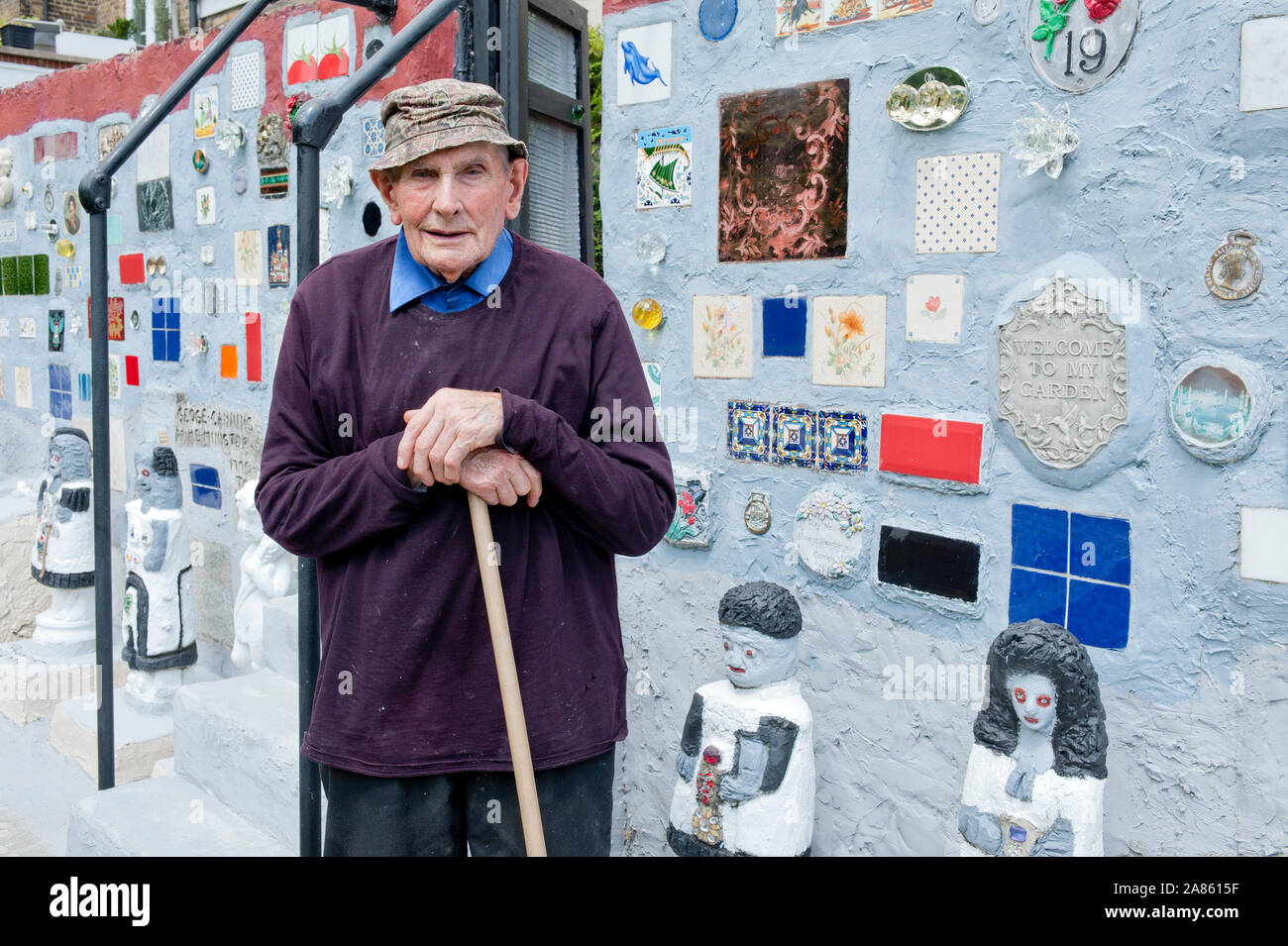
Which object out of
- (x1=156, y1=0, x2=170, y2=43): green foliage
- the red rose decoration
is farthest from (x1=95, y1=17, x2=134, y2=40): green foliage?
the red rose decoration

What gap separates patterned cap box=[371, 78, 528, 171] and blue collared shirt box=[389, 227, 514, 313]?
126 millimetres

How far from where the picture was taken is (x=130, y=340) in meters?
5.49

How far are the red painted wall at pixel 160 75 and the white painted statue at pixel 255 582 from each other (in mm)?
1799

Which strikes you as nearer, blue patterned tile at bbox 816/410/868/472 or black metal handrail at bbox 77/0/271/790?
black metal handrail at bbox 77/0/271/790

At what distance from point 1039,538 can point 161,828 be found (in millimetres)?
2545

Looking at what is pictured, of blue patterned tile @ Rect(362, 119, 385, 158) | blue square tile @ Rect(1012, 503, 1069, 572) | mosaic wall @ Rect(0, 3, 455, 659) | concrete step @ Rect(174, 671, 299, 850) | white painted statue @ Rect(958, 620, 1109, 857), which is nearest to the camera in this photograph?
white painted statue @ Rect(958, 620, 1109, 857)

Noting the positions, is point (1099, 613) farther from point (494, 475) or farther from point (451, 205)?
point (451, 205)

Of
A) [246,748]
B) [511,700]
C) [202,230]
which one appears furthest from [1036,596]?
[202,230]

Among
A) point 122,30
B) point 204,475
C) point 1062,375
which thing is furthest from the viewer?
point 122,30

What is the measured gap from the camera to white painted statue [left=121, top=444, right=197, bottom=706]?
440cm

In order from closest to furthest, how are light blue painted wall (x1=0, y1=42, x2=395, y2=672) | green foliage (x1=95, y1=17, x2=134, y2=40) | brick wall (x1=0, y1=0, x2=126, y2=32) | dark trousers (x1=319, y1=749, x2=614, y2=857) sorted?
dark trousers (x1=319, y1=749, x2=614, y2=857) < light blue painted wall (x1=0, y1=42, x2=395, y2=672) < green foliage (x1=95, y1=17, x2=134, y2=40) < brick wall (x1=0, y1=0, x2=126, y2=32)

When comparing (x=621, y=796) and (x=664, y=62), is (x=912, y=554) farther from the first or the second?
(x=664, y=62)

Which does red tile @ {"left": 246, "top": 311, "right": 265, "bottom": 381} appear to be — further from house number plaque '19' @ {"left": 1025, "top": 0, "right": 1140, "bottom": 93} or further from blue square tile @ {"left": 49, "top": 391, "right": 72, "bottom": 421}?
house number plaque '19' @ {"left": 1025, "top": 0, "right": 1140, "bottom": 93}

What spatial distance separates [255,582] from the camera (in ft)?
14.3
